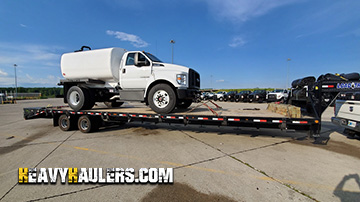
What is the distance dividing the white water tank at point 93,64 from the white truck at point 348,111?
24.4ft

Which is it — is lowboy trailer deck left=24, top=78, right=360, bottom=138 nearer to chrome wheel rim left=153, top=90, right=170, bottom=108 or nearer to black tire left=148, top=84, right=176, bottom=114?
black tire left=148, top=84, right=176, bottom=114

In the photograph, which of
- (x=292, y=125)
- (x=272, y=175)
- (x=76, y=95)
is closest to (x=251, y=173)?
(x=272, y=175)

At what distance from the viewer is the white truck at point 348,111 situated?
14.5 feet

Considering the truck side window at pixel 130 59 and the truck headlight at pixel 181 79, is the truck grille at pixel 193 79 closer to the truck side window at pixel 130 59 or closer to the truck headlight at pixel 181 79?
the truck headlight at pixel 181 79

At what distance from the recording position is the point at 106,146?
469 centimetres

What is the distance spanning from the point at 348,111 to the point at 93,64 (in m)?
8.35

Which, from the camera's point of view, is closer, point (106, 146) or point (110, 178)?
point (110, 178)

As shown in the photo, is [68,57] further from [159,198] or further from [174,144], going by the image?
[159,198]

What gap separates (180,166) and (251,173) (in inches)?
55.4

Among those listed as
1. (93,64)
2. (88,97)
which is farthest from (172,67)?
(88,97)

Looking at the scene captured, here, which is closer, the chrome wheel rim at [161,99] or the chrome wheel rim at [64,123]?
the chrome wheel rim at [161,99]

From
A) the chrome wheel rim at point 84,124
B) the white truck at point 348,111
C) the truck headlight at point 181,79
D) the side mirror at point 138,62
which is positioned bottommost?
the chrome wheel rim at point 84,124

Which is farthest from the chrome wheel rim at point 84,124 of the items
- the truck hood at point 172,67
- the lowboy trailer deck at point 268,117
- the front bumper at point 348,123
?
the front bumper at point 348,123

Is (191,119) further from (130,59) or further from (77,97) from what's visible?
(77,97)
